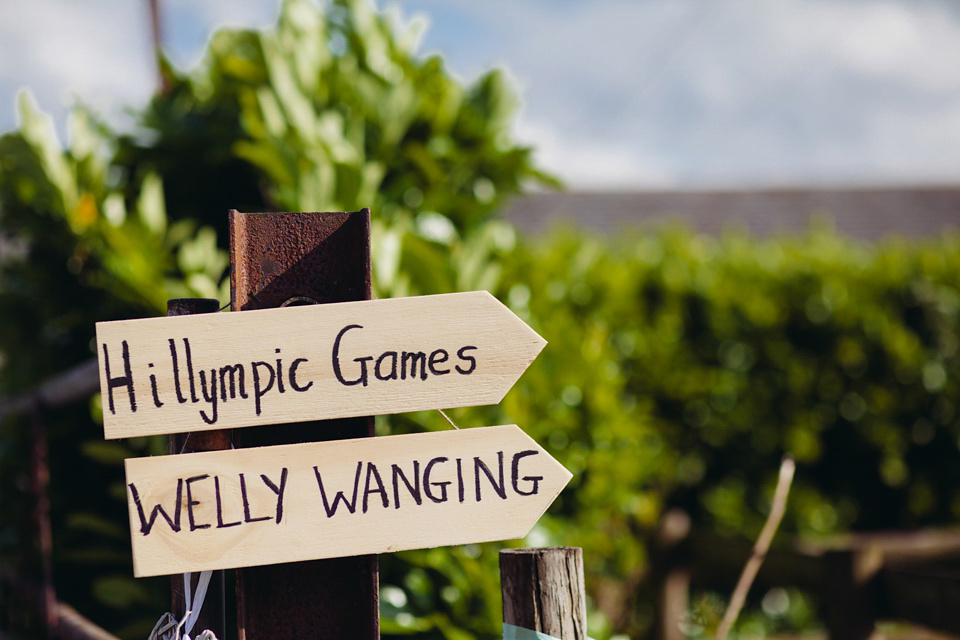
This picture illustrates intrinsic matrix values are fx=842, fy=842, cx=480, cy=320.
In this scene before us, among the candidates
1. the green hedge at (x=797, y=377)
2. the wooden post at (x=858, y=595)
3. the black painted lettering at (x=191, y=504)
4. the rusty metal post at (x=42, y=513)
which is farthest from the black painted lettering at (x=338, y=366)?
the green hedge at (x=797, y=377)

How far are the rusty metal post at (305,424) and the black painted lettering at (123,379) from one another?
16 centimetres

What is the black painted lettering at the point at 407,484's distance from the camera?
43.3 inches

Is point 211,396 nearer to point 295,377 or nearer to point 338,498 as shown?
point 295,377

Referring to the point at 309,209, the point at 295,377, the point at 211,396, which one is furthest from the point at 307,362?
the point at 309,209

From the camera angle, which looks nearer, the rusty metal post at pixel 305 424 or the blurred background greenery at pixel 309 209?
the rusty metal post at pixel 305 424

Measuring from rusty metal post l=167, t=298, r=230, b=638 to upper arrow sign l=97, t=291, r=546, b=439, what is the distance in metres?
0.06

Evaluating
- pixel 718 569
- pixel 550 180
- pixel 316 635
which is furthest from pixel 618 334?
pixel 316 635

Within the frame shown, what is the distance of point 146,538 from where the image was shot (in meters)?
1.04

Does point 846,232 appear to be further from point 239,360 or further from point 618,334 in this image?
point 239,360

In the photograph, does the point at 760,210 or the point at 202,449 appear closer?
the point at 202,449

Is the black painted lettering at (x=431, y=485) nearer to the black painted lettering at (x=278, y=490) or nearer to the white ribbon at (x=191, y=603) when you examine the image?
the black painted lettering at (x=278, y=490)

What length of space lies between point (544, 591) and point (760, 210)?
17356mm

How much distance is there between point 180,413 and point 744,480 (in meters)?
5.23

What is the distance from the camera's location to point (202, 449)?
1117mm
